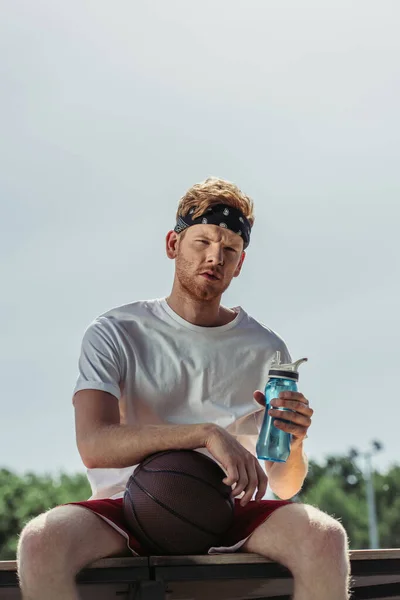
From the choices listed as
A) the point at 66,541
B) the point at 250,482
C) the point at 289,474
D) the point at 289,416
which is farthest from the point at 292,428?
the point at 66,541

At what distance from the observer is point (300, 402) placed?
3852mm

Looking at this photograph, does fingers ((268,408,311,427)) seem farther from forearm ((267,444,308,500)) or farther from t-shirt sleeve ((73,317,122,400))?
t-shirt sleeve ((73,317,122,400))

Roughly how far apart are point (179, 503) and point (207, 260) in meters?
1.19

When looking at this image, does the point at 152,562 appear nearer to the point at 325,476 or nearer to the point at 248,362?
the point at 248,362

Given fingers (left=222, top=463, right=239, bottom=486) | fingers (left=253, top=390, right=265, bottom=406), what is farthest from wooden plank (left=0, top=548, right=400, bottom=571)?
fingers (left=253, top=390, right=265, bottom=406)

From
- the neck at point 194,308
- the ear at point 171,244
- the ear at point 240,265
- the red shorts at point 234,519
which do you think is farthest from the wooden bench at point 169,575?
the ear at point 171,244

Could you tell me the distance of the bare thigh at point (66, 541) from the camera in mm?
3404

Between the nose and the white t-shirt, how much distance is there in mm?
313

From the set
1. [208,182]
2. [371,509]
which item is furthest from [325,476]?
[208,182]

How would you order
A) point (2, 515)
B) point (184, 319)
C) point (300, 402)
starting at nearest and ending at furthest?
point (300, 402) < point (184, 319) < point (2, 515)

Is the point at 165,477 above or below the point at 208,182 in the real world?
below

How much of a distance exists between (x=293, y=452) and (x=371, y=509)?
2029 inches

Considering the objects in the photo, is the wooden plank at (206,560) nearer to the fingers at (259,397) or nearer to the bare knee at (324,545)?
the bare knee at (324,545)

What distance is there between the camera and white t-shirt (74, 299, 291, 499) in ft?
13.7
